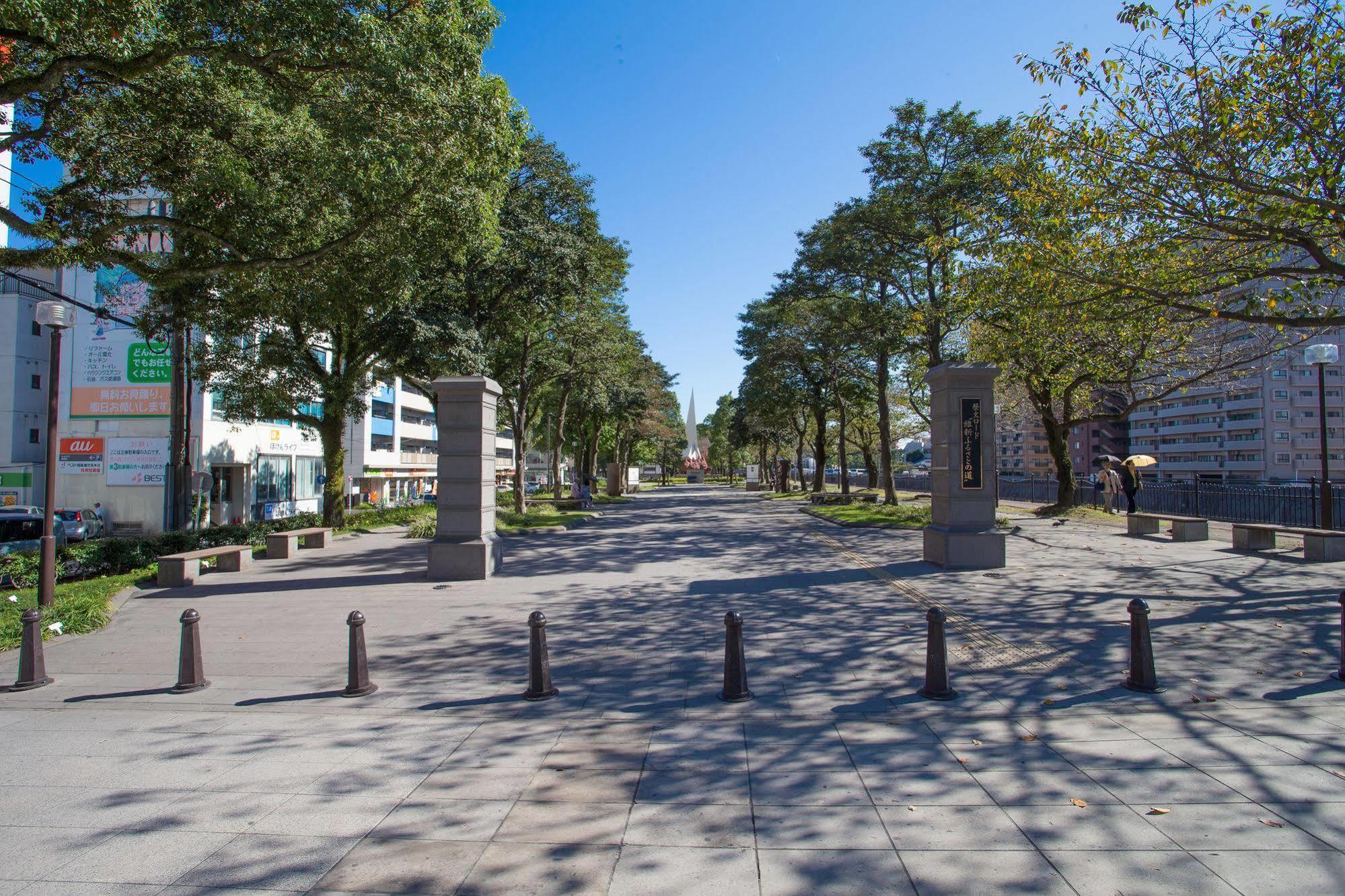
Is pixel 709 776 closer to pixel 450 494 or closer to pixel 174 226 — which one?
pixel 450 494

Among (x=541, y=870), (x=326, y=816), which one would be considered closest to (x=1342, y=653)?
(x=541, y=870)

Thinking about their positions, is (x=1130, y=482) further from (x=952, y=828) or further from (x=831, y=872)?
(x=831, y=872)

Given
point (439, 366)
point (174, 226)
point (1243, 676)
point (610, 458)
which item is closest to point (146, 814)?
point (1243, 676)

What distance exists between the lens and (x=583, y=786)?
16.0 feet

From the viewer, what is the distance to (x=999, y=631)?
8.88m

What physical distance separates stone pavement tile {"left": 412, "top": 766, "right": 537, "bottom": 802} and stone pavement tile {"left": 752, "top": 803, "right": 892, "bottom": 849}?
1.64 metres

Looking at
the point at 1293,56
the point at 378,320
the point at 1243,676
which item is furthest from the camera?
the point at 378,320

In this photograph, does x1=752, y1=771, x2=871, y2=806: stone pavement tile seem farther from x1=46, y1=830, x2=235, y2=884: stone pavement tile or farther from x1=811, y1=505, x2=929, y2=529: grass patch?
x1=811, y1=505, x2=929, y2=529: grass patch

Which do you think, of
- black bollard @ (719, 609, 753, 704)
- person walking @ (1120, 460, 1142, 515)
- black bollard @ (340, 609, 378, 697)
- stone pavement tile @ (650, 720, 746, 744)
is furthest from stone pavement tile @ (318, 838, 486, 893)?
person walking @ (1120, 460, 1142, 515)

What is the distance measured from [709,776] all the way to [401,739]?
8.55ft

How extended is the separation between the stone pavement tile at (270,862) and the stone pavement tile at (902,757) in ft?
11.1

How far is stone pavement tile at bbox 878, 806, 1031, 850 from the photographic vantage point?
3969 millimetres

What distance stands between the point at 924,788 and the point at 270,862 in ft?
12.8

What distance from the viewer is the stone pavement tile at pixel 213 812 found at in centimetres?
439
